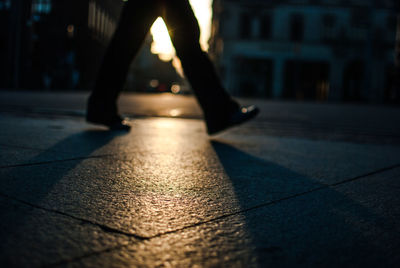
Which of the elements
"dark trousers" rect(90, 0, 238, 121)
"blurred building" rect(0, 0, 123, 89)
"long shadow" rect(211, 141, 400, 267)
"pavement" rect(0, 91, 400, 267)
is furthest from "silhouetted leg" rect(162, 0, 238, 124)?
"blurred building" rect(0, 0, 123, 89)

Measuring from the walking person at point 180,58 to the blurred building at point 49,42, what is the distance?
27.8 meters

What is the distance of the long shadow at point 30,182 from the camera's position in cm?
103

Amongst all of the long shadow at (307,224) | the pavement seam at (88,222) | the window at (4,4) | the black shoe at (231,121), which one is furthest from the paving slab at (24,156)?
the window at (4,4)

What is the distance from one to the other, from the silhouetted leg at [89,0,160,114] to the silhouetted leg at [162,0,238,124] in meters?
0.16

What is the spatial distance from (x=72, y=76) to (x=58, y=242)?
123 feet

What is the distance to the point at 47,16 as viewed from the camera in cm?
3309

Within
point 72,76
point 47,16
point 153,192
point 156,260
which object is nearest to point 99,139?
point 153,192

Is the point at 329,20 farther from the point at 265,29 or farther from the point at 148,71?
the point at 148,71

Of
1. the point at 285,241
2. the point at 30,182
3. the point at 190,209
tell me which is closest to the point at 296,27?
the point at 30,182

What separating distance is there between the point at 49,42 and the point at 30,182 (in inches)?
1360

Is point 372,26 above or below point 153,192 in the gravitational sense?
above

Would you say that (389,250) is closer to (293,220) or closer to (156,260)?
(293,220)

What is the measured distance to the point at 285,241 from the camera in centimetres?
117

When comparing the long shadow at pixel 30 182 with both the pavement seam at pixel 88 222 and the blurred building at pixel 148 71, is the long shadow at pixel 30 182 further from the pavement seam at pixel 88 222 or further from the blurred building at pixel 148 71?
the blurred building at pixel 148 71
